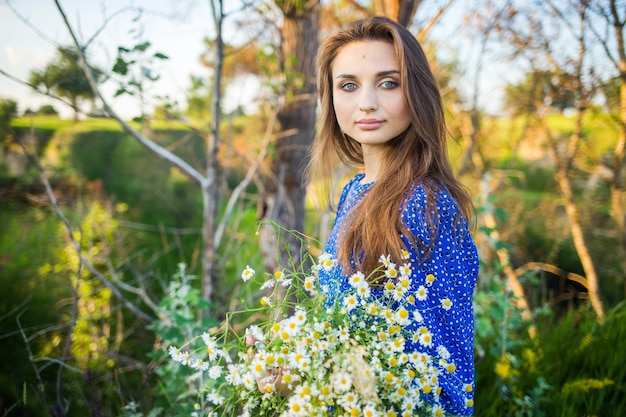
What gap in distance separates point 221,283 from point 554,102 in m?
3.16

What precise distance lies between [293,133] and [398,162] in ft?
5.47

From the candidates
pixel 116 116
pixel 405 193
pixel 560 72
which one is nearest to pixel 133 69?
pixel 116 116

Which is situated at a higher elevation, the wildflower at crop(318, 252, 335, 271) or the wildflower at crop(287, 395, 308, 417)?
the wildflower at crop(318, 252, 335, 271)

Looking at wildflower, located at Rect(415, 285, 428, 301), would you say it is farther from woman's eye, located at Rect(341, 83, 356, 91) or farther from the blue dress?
woman's eye, located at Rect(341, 83, 356, 91)

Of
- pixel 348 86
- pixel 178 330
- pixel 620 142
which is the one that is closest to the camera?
pixel 348 86

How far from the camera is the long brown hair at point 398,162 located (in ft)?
4.34

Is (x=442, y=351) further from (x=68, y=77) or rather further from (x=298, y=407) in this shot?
(x=68, y=77)

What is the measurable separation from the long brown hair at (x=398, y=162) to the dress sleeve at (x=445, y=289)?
25 mm

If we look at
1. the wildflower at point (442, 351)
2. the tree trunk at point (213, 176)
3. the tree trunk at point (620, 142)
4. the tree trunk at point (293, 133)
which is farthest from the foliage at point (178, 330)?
the tree trunk at point (620, 142)

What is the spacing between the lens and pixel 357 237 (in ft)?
4.56

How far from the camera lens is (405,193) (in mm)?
1372

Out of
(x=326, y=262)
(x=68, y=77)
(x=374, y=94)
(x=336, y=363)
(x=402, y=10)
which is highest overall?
(x=402, y=10)

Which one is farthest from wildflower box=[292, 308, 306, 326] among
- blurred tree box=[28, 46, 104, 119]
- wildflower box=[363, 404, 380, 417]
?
blurred tree box=[28, 46, 104, 119]

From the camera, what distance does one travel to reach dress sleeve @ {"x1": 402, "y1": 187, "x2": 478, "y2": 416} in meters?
1.24
